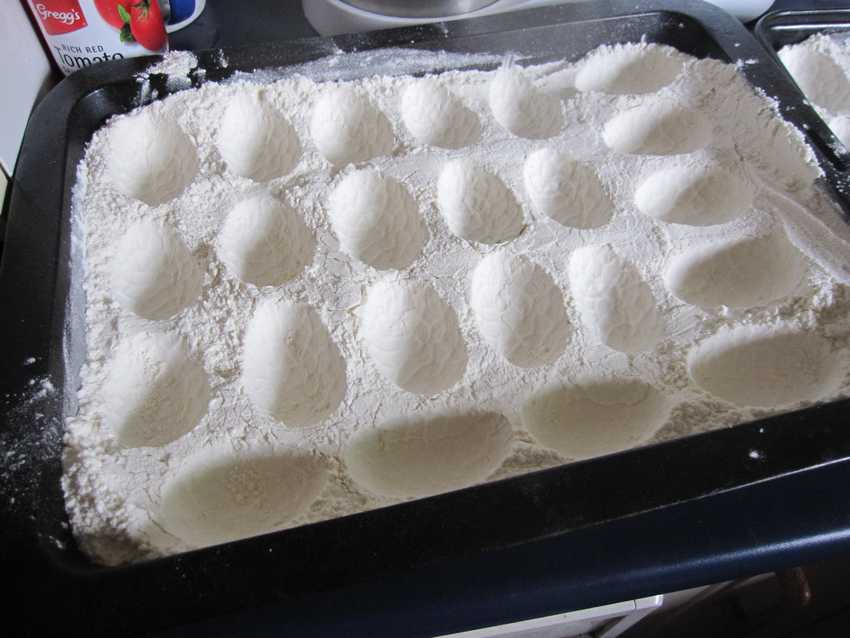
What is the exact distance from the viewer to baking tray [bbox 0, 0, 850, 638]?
1.29 ft

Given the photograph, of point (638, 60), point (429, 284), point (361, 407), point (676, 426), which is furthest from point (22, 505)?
point (638, 60)

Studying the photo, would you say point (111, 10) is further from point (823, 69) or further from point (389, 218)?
point (823, 69)

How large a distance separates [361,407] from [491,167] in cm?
28

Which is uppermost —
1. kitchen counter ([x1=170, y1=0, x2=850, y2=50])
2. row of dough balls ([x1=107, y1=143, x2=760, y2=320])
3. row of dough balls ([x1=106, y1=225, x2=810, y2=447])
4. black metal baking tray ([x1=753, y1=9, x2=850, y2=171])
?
kitchen counter ([x1=170, y1=0, x2=850, y2=50])

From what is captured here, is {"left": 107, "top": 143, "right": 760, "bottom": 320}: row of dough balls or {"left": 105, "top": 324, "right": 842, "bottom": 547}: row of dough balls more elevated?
{"left": 107, "top": 143, "right": 760, "bottom": 320}: row of dough balls

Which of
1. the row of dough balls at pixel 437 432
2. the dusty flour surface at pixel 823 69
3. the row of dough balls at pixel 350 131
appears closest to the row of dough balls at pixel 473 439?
the row of dough balls at pixel 437 432

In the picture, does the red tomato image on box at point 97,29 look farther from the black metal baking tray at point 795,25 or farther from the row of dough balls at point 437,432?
the black metal baking tray at point 795,25

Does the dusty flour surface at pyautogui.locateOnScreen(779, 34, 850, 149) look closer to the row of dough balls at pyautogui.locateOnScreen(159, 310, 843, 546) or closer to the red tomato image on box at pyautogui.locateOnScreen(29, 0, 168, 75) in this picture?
the row of dough balls at pyautogui.locateOnScreen(159, 310, 843, 546)

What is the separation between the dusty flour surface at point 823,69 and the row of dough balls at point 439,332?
266 millimetres

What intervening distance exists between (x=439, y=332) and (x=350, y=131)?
0.26 m

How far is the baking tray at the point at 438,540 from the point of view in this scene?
393mm

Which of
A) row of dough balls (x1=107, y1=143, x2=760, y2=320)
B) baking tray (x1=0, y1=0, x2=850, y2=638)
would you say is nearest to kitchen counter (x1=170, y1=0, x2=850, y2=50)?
row of dough balls (x1=107, y1=143, x2=760, y2=320)

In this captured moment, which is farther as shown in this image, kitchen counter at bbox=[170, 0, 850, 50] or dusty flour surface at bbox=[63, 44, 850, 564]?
kitchen counter at bbox=[170, 0, 850, 50]

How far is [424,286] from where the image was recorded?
579 mm
